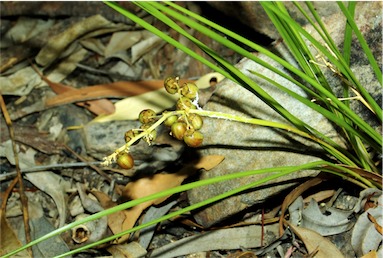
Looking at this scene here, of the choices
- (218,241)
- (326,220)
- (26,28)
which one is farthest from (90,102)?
(326,220)

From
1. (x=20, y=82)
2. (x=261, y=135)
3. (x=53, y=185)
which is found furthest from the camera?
(x=20, y=82)

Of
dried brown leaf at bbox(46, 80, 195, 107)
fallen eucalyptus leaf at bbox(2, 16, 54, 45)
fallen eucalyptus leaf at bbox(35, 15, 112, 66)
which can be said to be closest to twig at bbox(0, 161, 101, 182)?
dried brown leaf at bbox(46, 80, 195, 107)

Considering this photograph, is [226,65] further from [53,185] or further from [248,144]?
[53,185]

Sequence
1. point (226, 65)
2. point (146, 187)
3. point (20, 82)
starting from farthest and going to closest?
point (20, 82) < point (146, 187) < point (226, 65)

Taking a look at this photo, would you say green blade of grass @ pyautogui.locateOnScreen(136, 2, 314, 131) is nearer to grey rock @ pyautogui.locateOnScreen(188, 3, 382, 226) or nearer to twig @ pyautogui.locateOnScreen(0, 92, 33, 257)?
grey rock @ pyautogui.locateOnScreen(188, 3, 382, 226)

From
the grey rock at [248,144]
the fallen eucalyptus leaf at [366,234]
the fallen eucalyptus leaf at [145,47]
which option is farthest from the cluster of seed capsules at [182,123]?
the fallen eucalyptus leaf at [145,47]

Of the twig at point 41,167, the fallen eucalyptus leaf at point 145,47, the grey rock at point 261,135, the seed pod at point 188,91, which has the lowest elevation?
the twig at point 41,167

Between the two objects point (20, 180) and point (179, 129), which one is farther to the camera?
point (20, 180)

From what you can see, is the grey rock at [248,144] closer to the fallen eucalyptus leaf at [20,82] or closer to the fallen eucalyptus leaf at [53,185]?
the fallen eucalyptus leaf at [53,185]

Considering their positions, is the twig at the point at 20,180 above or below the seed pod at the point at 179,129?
below

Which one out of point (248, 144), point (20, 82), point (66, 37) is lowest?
point (248, 144)

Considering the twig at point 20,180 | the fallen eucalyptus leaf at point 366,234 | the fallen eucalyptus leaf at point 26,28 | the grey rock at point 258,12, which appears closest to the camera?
the fallen eucalyptus leaf at point 366,234
